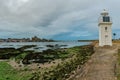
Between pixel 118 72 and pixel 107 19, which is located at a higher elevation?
pixel 107 19

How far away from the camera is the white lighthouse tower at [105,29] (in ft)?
122

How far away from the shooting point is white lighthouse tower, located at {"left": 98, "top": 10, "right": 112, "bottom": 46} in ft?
122

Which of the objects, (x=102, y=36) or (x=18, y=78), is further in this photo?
(x=102, y=36)

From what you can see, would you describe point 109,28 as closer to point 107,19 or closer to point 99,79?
point 107,19

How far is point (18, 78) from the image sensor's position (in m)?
16.0

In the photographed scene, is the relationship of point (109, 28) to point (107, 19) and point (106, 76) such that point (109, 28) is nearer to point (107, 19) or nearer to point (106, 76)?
point (107, 19)

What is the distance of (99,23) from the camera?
37344 mm

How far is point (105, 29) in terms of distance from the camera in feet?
122

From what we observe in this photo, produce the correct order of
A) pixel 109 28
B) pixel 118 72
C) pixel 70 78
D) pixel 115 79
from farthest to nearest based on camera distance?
1. pixel 109 28
2. pixel 118 72
3. pixel 70 78
4. pixel 115 79

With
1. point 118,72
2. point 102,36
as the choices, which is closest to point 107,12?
point 102,36

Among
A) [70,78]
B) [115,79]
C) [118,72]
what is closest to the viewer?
[115,79]

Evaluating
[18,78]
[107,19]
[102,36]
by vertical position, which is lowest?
[18,78]

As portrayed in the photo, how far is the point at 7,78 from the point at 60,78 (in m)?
3.19

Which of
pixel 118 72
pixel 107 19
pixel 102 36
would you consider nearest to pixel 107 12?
pixel 107 19
